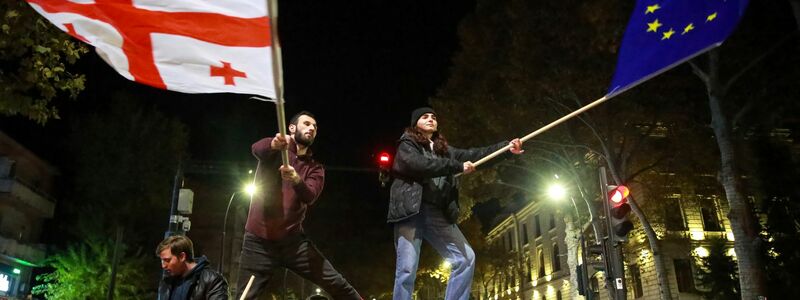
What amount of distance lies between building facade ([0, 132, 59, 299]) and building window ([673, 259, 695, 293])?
120ft

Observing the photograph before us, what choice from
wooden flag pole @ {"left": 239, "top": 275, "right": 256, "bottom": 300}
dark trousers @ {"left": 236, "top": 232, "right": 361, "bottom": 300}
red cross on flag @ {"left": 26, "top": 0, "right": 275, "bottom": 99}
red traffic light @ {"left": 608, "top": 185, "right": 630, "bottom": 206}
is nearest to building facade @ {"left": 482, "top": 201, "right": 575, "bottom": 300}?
red traffic light @ {"left": 608, "top": 185, "right": 630, "bottom": 206}

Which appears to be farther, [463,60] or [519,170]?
Result: [519,170]

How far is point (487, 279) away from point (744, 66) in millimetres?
38779

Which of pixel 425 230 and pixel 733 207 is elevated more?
pixel 733 207

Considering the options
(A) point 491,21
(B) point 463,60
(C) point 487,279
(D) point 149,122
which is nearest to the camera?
(A) point 491,21

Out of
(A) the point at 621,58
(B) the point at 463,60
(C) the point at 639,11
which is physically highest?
(B) the point at 463,60

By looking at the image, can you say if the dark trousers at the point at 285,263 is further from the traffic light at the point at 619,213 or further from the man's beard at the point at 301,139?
the traffic light at the point at 619,213

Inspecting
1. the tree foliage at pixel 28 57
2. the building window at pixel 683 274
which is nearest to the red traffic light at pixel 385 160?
the tree foliage at pixel 28 57

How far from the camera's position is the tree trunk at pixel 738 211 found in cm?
1458

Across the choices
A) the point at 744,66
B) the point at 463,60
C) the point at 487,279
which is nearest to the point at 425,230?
the point at 744,66

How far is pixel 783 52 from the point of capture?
16.6 m

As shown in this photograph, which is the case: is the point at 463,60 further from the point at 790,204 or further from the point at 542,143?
the point at 790,204

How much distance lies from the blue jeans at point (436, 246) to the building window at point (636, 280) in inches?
1263

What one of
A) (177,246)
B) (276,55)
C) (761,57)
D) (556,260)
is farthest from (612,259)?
(556,260)
